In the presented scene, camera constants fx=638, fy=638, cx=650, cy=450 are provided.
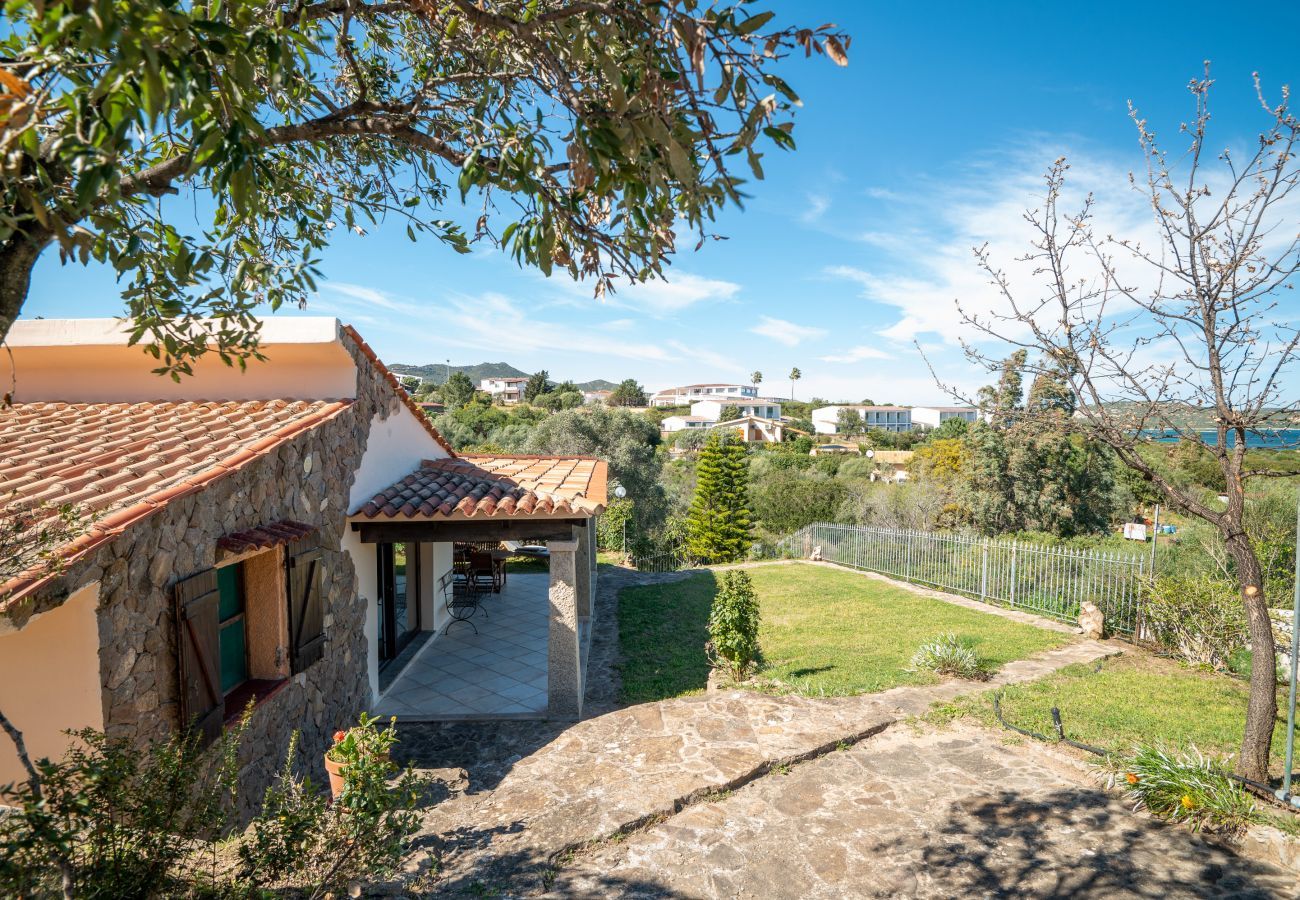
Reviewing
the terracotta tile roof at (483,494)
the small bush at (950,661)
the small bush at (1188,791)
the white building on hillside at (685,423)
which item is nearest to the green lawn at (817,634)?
the small bush at (950,661)

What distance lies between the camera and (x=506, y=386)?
109 m

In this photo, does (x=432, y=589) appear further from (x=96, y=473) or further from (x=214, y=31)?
(x=214, y=31)

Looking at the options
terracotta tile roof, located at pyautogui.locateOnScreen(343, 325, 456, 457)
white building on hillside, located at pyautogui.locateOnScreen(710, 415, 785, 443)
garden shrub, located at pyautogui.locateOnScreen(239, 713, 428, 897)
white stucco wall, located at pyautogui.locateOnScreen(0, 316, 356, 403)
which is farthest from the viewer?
white building on hillside, located at pyautogui.locateOnScreen(710, 415, 785, 443)

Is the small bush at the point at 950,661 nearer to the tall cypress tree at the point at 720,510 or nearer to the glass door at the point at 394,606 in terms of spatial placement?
the glass door at the point at 394,606

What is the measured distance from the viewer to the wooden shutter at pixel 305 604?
18.0 feet

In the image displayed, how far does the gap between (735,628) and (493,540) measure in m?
3.44

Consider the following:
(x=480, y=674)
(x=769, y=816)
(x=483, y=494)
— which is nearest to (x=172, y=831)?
(x=769, y=816)

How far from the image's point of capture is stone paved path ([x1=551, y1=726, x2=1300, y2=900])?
4336 millimetres

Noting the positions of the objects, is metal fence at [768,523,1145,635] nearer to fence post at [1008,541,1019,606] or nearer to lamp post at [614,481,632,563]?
fence post at [1008,541,1019,606]

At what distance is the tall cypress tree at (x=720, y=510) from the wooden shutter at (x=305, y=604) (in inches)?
849

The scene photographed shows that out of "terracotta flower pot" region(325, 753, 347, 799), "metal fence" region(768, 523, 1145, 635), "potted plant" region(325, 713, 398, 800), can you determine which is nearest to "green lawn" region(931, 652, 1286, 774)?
"metal fence" region(768, 523, 1145, 635)

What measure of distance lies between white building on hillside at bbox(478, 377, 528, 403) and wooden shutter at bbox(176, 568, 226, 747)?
9261 cm

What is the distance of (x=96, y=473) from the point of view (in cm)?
461

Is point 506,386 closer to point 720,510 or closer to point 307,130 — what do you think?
point 720,510
